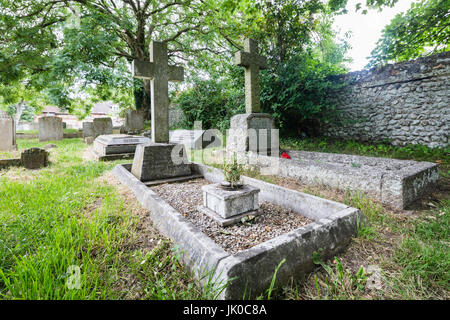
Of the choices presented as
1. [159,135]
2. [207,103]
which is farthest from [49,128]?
[159,135]

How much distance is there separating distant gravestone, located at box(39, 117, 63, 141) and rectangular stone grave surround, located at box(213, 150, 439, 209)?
418 inches

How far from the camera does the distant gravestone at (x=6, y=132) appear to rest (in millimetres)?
5598

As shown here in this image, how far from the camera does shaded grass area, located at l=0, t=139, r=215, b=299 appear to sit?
1.15m

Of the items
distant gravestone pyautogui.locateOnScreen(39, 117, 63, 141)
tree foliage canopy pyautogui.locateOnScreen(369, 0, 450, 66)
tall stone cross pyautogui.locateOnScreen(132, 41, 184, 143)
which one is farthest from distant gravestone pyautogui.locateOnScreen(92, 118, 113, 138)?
tree foliage canopy pyautogui.locateOnScreen(369, 0, 450, 66)

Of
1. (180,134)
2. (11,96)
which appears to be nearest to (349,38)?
(180,134)

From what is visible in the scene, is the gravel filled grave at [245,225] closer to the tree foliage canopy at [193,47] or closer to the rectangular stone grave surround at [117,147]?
the rectangular stone grave surround at [117,147]

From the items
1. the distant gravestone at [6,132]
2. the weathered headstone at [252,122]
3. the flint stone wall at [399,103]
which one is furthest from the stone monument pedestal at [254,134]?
the distant gravestone at [6,132]

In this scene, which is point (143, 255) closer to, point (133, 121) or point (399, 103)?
point (399, 103)

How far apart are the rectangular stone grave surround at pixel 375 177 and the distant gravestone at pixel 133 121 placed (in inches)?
304

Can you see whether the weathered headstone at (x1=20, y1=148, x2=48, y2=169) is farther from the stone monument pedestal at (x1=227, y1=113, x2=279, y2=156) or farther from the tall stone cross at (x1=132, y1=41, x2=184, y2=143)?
the stone monument pedestal at (x1=227, y1=113, x2=279, y2=156)

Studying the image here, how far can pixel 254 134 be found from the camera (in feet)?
14.9
